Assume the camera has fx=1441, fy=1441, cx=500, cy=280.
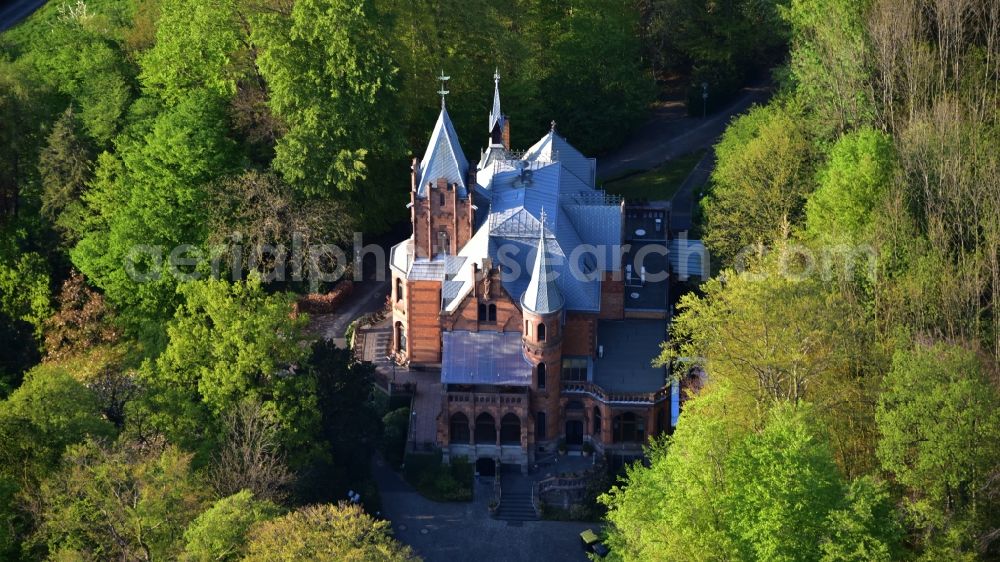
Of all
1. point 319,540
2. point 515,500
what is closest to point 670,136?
point 515,500

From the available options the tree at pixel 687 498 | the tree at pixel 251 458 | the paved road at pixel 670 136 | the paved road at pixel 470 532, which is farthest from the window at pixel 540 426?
the paved road at pixel 670 136

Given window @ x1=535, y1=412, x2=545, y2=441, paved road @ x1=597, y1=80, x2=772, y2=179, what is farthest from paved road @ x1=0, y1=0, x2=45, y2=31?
window @ x1=535, y1=412, x2=545, y2=441

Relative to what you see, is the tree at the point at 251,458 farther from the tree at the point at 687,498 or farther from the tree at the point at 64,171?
the tree at the point at 64,171

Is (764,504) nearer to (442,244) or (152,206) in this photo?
(442,244)

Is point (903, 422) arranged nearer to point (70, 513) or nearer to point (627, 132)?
point (70, 513)

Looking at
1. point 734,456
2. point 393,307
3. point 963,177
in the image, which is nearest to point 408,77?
point 393,307

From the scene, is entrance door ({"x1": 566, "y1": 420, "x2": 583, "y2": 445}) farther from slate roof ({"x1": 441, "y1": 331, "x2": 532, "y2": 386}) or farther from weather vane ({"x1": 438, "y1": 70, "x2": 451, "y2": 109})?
weather vane ({"x1": 438, "y1": 70, "x2": 451, "y2": 109})
